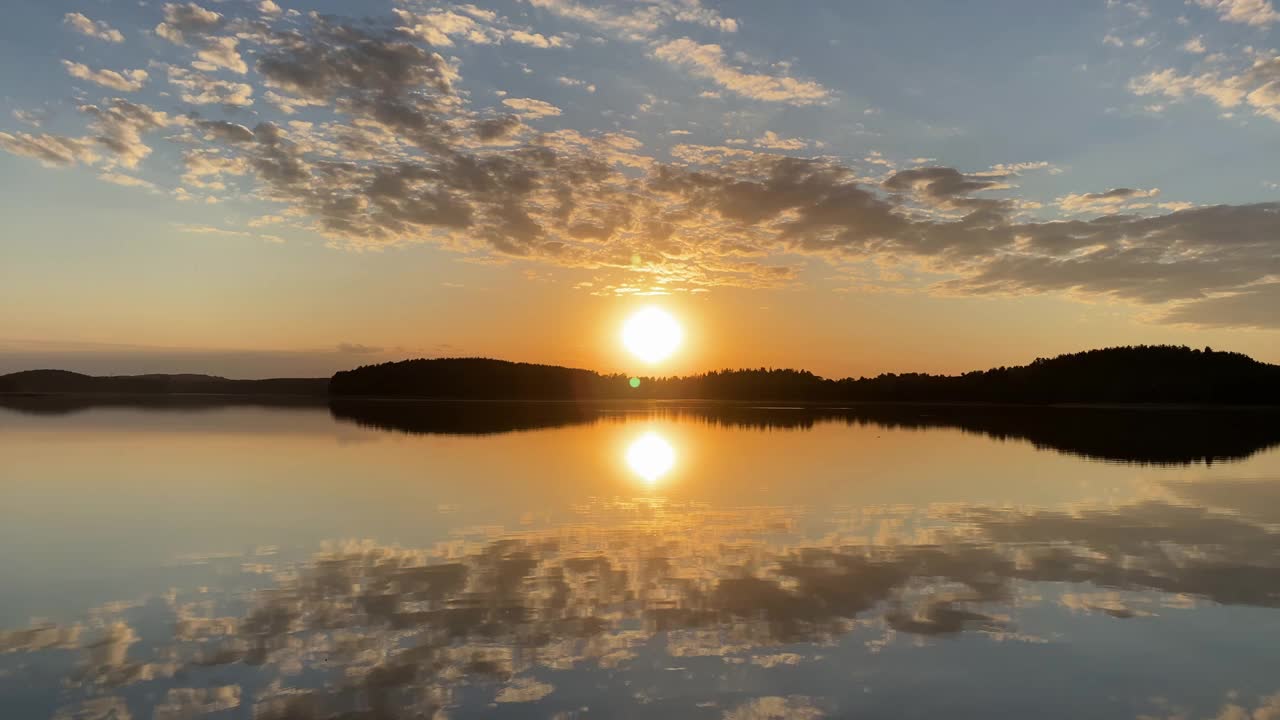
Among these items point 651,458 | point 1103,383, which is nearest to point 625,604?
point 651,458

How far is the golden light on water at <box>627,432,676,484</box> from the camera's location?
3203 centimetres

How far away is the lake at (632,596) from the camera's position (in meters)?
9.24

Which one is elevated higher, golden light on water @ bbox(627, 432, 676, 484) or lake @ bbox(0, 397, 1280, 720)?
golden light on water @ bbox(627, 432, 676, 484)

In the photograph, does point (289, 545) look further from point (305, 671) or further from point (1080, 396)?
point (1080, 396)

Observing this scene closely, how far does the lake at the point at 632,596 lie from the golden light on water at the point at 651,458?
2180 millimetres

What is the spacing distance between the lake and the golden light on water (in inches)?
85.8

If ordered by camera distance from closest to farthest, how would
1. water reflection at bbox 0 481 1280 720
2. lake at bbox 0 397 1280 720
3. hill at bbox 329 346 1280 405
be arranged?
lake at bbox 0 397 1280 720, water reflection at bbox 0 481 1280 720, hill at bbox 329 346 1280 405

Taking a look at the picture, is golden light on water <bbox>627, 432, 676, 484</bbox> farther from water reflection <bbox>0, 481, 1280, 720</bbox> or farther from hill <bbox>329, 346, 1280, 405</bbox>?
hill <bbox>329, 346, 1280, 405</bbox>

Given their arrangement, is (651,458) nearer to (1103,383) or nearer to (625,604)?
(625,604)

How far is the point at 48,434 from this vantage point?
5034 centimetres

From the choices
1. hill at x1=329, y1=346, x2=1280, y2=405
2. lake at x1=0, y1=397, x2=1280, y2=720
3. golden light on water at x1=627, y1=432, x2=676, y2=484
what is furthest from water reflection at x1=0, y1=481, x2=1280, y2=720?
hill at x1=329, y1=346, x2=1280, y2=405

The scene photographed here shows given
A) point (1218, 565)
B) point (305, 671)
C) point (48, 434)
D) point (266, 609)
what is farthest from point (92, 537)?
point (48, 434)

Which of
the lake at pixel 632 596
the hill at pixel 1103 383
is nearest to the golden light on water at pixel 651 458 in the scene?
the lake at pixel 632 596

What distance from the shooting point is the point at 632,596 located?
13266 millimetres
